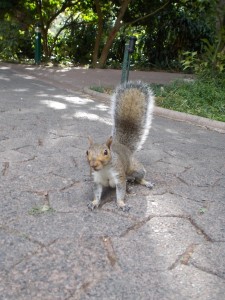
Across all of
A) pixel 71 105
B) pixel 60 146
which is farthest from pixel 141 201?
pixel 71 105

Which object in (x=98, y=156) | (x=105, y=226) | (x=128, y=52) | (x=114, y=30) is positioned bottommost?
(x=105, y=226)

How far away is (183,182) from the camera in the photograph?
10.2ft

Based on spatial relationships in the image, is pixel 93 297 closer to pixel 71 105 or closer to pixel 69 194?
pixel 69 194

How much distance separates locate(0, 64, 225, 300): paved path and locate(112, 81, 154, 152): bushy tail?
414 mm

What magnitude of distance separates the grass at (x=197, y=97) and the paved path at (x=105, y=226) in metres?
1.76

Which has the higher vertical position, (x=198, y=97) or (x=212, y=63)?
(x=212, y=63)

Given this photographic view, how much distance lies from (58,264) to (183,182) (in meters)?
1.56

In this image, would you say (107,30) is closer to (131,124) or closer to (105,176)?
(131,124)

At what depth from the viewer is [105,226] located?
2303 millimetres

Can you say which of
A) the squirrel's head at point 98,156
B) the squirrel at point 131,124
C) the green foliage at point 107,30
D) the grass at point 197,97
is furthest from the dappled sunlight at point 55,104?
the green foliage at point 107,30

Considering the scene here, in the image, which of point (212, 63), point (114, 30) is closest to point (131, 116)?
point (212, 63)

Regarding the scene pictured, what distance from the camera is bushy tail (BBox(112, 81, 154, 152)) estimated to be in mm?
2986

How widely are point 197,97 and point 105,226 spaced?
4.70 m

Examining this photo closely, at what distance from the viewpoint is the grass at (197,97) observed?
596 cm
